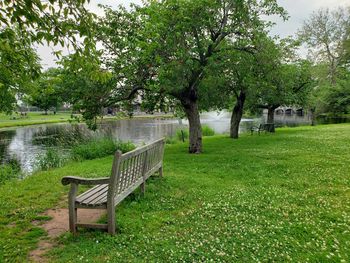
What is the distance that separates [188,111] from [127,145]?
4689mm

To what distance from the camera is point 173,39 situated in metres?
11.5

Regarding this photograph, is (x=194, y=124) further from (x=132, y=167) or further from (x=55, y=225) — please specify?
(x=55, y=225)

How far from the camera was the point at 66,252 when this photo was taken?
14.4 ft

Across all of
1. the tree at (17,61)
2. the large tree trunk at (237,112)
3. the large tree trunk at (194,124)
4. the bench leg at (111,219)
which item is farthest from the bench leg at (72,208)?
the large tree trunk at (237,112)

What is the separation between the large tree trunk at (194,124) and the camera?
1402cm

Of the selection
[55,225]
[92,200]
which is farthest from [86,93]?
[92,200]

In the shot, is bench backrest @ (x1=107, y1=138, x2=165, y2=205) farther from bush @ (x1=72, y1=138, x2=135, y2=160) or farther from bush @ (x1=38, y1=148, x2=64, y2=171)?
bush @ (x1=72, y1=138, x2=135, y2=160)

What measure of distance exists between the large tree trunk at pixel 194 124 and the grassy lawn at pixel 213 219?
4.71 m

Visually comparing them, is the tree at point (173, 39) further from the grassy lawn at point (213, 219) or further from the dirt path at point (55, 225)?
the dirt path at point (55, 225)

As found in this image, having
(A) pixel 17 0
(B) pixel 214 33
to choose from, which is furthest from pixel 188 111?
(A) pixel 17 0

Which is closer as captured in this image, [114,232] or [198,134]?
[114,232]

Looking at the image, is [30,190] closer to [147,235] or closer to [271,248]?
[147,235]

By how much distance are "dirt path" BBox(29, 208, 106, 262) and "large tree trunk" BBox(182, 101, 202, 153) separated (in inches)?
341

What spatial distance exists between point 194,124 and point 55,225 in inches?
376
